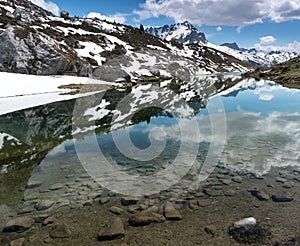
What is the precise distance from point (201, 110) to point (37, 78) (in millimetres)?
43768

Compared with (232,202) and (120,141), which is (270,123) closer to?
(120,141)

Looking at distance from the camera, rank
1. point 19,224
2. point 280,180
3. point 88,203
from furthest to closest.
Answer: point 280,180, point 88,203, point 19,224

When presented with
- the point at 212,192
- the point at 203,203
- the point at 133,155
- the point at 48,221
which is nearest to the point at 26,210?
the point at 48,221

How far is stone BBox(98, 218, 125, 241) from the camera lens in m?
10.5

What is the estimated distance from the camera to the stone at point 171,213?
11.8 meters

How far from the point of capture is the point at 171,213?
39.8 ft

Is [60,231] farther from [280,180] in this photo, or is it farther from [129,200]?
[280,180]

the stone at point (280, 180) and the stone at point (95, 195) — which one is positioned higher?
the stone at point (95, 195)

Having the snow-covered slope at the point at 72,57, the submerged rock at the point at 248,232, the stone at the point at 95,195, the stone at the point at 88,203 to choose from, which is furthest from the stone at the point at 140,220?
the snow-covered slope at the point at 72,57

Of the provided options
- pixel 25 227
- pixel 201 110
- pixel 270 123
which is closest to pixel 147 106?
pixel 201 110

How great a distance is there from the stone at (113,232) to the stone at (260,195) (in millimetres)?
6754

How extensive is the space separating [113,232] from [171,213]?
9.05ft

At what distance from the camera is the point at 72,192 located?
14.5 meters

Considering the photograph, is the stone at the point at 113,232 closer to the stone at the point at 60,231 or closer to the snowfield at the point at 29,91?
the stone at the point at 60,231
